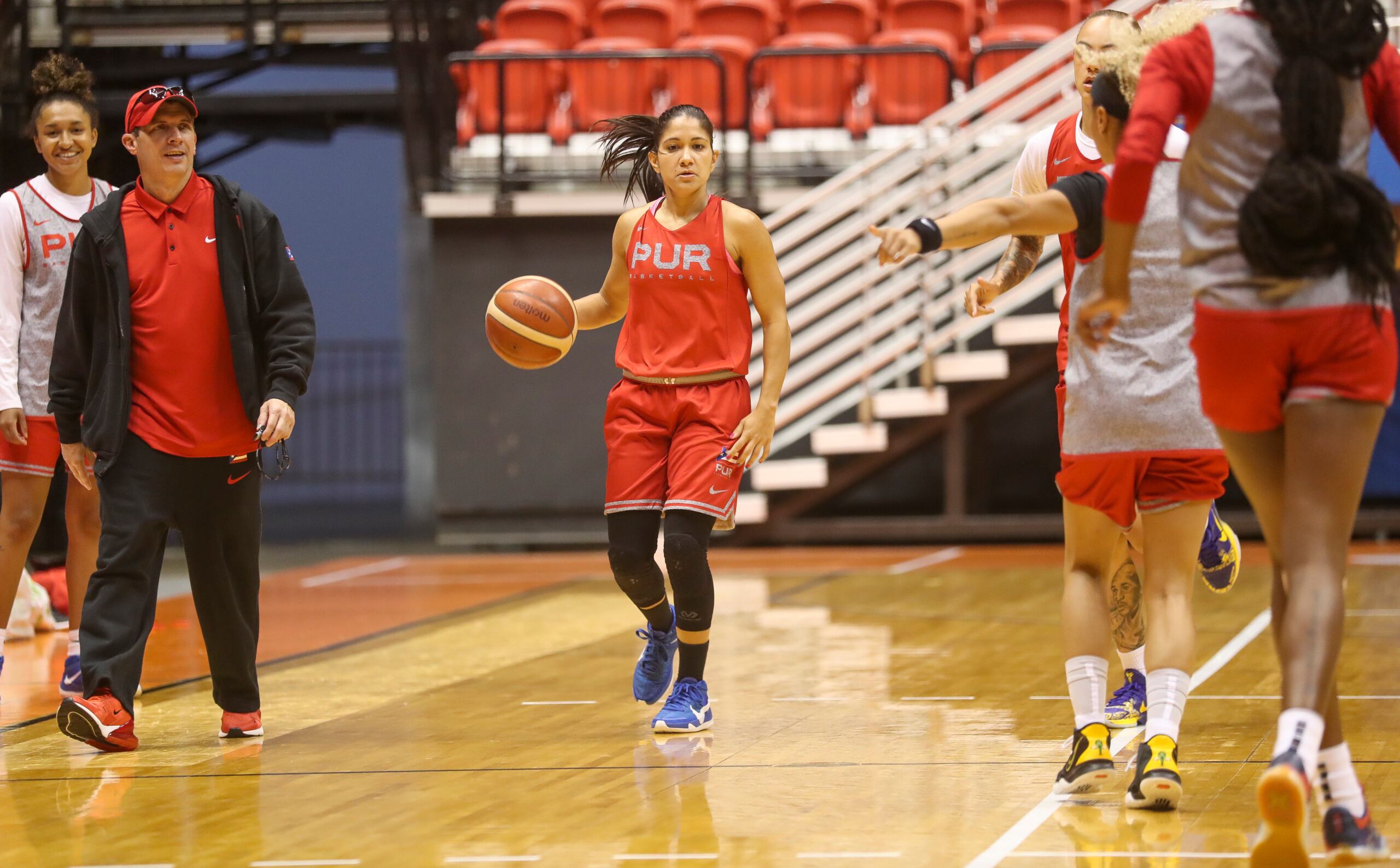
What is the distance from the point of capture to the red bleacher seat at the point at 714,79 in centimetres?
1204

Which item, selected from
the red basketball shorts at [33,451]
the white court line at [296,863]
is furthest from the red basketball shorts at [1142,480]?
the red basketball shorts at [33,451]

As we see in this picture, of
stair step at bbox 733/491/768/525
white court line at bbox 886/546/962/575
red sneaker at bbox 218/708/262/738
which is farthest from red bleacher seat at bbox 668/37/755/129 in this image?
red sneaker at bbox 218/708/262/738

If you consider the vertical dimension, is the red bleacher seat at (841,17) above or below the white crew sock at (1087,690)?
above

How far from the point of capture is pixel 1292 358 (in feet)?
11.3

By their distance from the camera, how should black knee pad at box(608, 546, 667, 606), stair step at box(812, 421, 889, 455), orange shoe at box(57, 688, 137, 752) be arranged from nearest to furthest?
1. orange shoe at box(57, 688, 137, 752)
2. black knee pad at box(608, 546, 667, 606)
3. stair step at box(812, 421, 889, 455)

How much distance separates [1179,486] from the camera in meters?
4.12

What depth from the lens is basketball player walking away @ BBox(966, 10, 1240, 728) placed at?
4.68m

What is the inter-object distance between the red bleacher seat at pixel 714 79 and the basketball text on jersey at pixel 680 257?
6.32 m

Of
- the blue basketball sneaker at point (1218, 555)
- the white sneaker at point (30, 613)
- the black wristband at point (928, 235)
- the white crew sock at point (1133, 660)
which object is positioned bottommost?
the white sneaker at point (30, 613)

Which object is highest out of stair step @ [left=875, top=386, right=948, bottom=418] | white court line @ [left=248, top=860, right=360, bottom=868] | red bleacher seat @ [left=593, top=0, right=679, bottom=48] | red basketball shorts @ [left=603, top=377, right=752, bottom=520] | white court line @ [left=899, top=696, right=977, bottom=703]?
red bleacher seat @ [left=593, top=0, right=679, bottom=48]

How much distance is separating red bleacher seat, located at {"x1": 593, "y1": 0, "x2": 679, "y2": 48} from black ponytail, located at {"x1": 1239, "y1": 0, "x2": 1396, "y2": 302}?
9851 mm

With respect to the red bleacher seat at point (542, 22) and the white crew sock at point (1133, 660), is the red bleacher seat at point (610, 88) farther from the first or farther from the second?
the white crew sock at point (1133, 660)

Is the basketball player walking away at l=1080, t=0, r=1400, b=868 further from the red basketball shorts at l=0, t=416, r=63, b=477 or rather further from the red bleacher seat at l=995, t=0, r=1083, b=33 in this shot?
the red bleacher seat at l=995, t=0, r=1083, b=33

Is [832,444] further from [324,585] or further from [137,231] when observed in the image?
[137,231]
